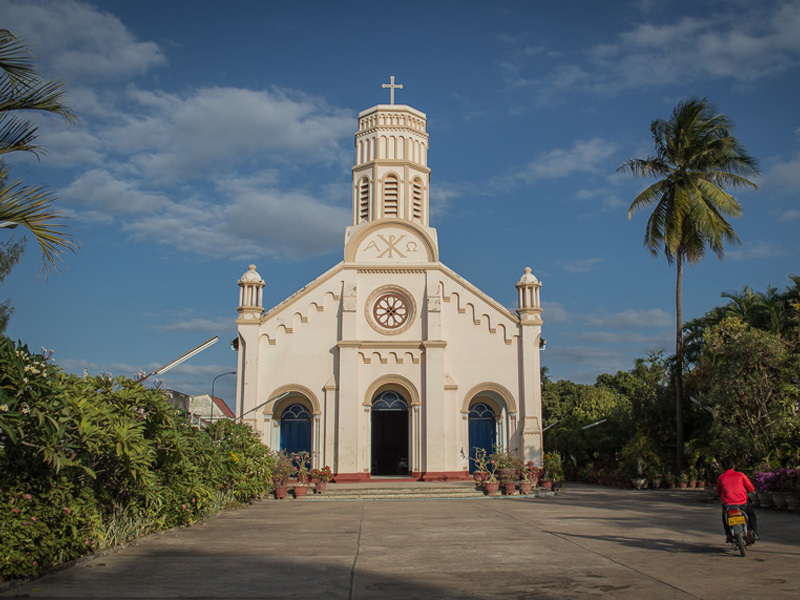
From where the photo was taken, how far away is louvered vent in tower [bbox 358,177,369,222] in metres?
A: 30.5

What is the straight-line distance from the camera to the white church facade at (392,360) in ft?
87.9

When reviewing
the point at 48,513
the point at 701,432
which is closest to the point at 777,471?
the point at 701,432

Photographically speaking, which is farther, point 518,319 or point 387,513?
→ point 518,319

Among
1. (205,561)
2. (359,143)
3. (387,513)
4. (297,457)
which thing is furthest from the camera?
(359,143)

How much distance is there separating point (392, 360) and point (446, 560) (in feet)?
57.1

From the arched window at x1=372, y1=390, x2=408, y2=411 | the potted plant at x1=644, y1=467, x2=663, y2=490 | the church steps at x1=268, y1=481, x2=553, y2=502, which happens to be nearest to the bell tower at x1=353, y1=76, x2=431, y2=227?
the arched window at x1=372, y1=390, x2=408, y2=411

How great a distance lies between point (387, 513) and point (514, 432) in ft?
33.7

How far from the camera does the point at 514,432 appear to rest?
27328 mm

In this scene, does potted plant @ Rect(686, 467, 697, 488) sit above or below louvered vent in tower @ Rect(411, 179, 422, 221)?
below

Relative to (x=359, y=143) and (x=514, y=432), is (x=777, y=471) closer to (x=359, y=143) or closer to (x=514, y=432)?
(x=514, y=432)

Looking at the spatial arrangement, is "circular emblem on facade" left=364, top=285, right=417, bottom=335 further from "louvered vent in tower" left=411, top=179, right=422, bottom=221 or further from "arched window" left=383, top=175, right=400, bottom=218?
"louvered vent in tower" left=411, top=179, right=422, bottom=221

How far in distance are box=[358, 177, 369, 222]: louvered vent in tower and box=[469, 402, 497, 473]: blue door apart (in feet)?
30.7

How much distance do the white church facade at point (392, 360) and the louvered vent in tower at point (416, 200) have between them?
116cm

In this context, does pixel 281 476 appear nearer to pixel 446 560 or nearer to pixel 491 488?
pixel 491 488
